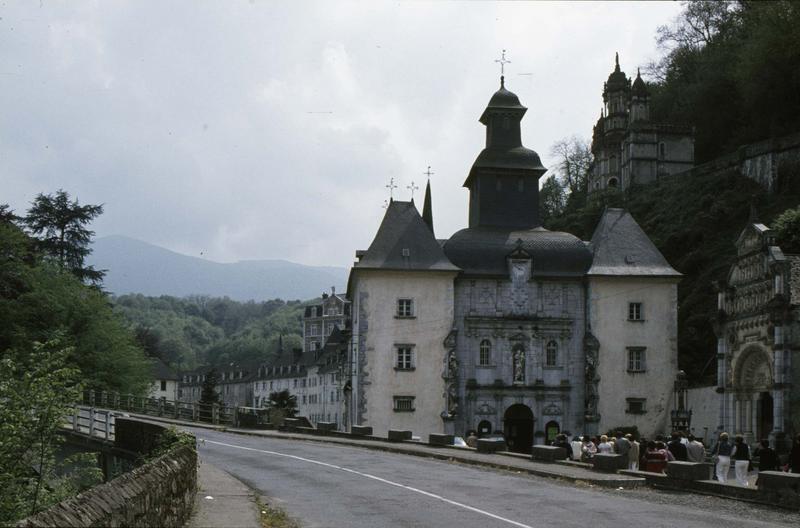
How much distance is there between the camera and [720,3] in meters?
105

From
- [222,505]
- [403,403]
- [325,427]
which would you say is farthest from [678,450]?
[403,403]

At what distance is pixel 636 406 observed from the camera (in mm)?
57219

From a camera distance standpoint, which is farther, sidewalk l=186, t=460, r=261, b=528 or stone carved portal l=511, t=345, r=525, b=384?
stone carved portal l=511, t=345, r=525, b=384

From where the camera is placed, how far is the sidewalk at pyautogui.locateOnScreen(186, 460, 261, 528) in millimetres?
14099

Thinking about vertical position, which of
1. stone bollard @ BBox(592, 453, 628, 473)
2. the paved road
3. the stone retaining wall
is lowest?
the paved road

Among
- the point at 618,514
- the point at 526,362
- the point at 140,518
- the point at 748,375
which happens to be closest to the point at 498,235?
the point at 526,362

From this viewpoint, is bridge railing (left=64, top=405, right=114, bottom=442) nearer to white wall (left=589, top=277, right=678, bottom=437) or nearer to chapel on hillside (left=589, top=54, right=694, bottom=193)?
white wall (left=589, top=277, right=678, bottom=437)

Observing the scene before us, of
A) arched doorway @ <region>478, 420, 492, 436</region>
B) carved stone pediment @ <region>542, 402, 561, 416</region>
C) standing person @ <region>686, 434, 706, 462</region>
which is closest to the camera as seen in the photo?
standing person @ <region>686, 434, 706, 462</region>

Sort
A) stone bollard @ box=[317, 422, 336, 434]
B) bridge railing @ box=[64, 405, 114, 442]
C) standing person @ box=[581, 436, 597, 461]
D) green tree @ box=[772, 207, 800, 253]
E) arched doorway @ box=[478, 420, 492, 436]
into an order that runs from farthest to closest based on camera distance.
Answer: arched doorway @ box=[478, 420, 492, 436] → green tree @ box=[772, 207, 800, 253] → stone bollard @ box=[317, 422, 336, 434] → bridge railing @ box=[64, 405, 114, 442] → standing person @ box=[581, 436, 597, 461]

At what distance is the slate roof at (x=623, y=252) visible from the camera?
58.4 m

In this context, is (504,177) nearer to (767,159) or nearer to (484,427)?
(484,427)

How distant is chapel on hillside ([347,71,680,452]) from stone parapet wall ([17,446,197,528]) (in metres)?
41.5

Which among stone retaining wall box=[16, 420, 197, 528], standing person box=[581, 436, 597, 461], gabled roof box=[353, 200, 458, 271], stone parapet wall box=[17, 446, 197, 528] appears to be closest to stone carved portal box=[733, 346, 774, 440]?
standing person box=[581, 436, 597, 461]

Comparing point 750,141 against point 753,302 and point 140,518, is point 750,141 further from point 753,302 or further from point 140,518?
point 140,518
